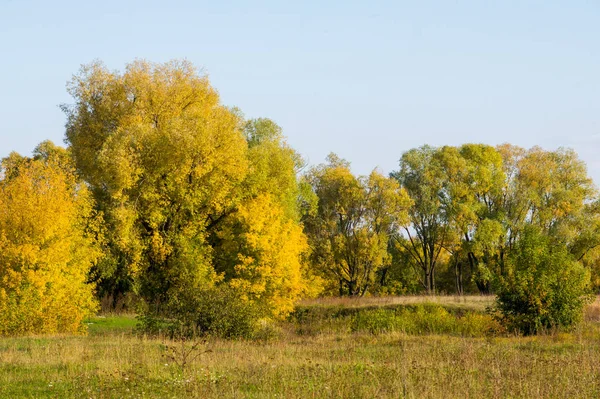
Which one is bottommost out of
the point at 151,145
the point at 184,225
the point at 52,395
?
the point at 52,395

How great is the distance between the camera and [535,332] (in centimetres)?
2759

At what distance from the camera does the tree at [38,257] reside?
3097 cm

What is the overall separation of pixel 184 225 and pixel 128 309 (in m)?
9.49

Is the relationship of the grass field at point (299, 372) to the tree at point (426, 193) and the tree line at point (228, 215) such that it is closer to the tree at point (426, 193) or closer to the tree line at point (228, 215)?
the tree line at point (228, 215)

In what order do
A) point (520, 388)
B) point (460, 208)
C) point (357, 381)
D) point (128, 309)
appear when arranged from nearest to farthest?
point (520, 388) < point (357, 381) < point (128, 309) < point (460, 208)

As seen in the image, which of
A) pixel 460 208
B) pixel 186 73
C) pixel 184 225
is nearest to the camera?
pixel 184 225

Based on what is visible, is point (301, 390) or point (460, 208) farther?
point (460, 208)

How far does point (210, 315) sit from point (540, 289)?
12.6 meters

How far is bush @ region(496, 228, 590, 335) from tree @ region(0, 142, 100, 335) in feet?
62.5

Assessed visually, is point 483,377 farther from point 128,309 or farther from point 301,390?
point 128,309

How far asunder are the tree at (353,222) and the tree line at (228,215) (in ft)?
0.46

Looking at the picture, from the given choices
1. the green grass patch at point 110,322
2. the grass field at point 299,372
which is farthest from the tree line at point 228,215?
the grass field at point 299,372

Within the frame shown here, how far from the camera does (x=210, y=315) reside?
2603 cm

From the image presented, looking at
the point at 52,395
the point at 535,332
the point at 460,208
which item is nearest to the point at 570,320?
the point at 535,332
